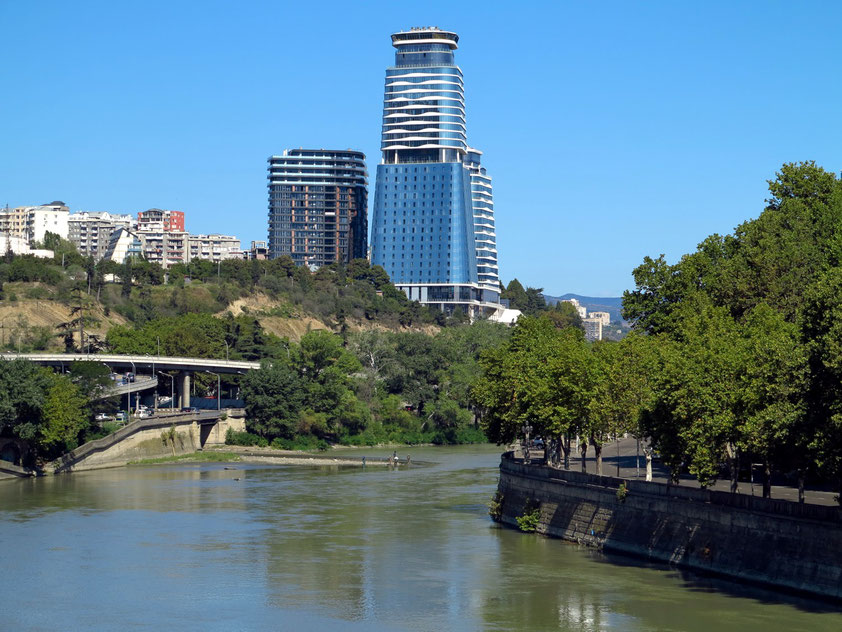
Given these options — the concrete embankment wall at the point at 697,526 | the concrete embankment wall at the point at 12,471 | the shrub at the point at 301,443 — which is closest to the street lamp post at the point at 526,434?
the concrete embankment wall at the point at 697,526

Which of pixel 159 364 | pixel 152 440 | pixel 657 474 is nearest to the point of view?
pixel 657 474

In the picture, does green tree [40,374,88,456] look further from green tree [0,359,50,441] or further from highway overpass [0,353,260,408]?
highway overpass [0,353,260,408]

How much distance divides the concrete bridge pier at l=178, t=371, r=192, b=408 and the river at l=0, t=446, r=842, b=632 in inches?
2216

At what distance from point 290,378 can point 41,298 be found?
56.6 meters

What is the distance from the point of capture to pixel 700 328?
68.2 m

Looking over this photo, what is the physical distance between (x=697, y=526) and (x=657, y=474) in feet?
63.6

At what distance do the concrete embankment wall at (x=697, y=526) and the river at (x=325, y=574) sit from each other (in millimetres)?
1095

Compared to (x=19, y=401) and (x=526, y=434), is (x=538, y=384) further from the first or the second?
(x=19, y=401)

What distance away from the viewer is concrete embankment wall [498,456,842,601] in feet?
155

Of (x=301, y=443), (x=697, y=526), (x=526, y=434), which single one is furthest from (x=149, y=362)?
(x=697, y=526)

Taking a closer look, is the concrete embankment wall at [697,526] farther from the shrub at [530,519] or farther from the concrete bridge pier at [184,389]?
the concrete bridge pier at [184,389]

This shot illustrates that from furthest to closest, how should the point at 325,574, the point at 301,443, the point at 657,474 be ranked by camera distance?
the point at 301,443 → the point at 657,474 → the point at 325,574

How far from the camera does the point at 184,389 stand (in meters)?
144

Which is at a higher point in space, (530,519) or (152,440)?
(152,440)
